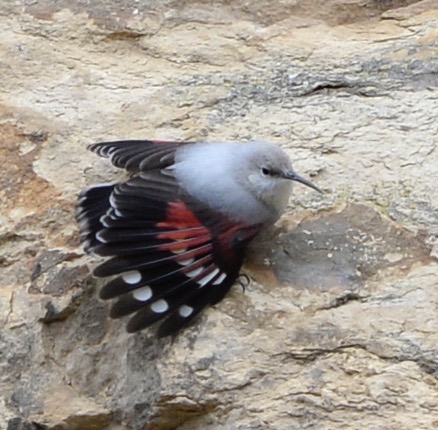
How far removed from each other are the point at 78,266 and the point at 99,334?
7.9 inches

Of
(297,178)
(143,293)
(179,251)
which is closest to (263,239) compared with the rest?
(297,178)

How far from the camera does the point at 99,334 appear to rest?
298 cm

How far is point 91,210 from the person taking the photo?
3078 mm

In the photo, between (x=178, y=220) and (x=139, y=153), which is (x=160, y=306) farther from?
(x=139, y=153)

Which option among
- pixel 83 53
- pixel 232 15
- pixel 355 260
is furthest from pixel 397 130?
pixel 83 53

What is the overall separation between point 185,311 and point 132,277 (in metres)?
→ 0.15

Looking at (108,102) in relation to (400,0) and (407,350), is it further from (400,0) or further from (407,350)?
(407,350)

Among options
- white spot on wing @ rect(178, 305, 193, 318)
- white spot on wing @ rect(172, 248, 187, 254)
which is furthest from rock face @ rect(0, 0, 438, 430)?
white spot on wing @ rect(172, 248, 187, 254)

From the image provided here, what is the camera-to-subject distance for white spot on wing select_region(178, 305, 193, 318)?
9.30 ft

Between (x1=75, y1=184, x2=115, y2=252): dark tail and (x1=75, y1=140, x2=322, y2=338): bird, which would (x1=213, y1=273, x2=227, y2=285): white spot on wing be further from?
(x1=75, y1=184, x2=115, y2=252): dark tail

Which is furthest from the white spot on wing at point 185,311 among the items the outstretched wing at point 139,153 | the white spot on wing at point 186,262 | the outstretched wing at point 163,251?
the outstretched wing at point 139,153

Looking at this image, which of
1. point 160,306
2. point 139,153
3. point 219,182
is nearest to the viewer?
point 160,306

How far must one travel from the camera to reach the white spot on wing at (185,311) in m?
2.84

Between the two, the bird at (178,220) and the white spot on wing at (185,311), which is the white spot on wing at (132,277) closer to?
the bird at (178,220)
